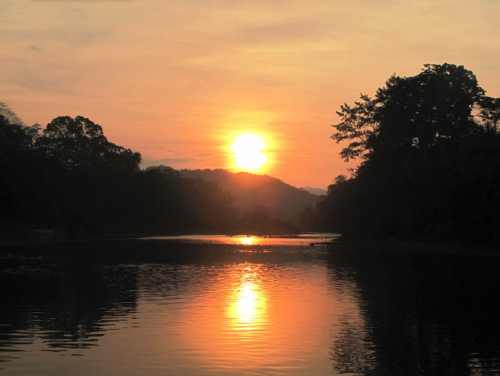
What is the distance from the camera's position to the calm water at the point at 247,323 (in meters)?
13.2

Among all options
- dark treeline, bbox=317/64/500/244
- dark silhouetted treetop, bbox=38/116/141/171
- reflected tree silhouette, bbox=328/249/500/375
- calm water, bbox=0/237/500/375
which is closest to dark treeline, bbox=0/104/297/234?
dark silhouetted treetop, bbox=38/116/141/171

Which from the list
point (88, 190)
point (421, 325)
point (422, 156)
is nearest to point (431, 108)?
point (422, 156)

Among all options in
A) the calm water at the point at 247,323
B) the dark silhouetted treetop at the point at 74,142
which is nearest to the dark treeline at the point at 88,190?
the dark silhouetted treetop at the point at 74,142

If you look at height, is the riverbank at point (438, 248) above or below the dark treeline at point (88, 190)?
below

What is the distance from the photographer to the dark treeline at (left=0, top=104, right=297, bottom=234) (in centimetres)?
8594

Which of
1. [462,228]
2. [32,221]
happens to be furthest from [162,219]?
[462,228]

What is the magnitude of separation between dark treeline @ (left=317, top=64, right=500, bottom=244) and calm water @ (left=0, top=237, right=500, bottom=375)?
71.0 ft

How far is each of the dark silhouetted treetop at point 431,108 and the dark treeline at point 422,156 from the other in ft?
0.40

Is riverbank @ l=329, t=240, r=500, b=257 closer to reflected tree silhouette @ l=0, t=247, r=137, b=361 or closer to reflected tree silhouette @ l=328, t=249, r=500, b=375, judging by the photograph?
reflected tree silhouette @ l=328, t=249, r=500, b=375

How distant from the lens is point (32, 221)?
87875mm

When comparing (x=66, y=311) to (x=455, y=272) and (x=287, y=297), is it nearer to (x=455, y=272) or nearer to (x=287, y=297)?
(x=287, y=297)

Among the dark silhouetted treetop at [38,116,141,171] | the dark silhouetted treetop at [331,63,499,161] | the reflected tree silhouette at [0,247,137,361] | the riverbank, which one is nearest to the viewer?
the reflected tree silhouette at [0,247,137,361]

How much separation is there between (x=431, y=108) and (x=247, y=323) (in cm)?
6118

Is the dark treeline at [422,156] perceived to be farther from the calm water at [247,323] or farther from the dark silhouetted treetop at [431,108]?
the calm water at [247,323]
